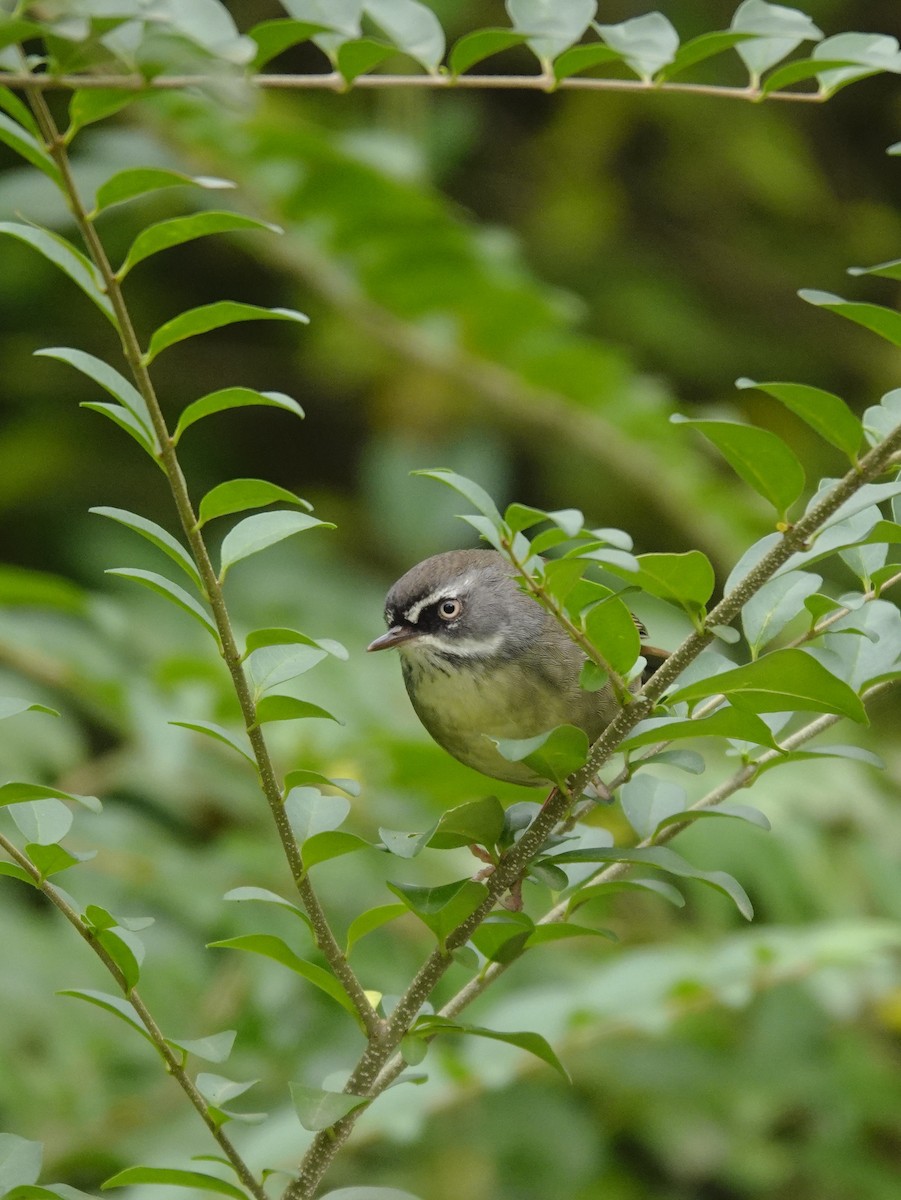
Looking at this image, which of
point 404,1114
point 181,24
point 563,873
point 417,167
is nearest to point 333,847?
point 563,873

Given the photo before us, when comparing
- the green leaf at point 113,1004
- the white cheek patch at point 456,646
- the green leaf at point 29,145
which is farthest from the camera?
the white cheek patch at point 456,646

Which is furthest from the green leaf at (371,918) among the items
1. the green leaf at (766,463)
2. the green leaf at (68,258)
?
the green leaf at (68,258)

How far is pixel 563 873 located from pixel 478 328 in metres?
5.12

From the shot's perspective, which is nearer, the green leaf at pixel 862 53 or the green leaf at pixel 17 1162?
the green leaf at pixel 862 53

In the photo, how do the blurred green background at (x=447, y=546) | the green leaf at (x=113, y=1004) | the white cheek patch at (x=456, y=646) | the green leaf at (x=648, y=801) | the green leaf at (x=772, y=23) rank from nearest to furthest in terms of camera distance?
the green leaf at (x=772, y=23) < the green leaf at (x=113, y=1004) < the green leaf at (x=648, y=801) < the white cheek patch at (x=456, y=646) < the blurred green background at (x=447, y=546)

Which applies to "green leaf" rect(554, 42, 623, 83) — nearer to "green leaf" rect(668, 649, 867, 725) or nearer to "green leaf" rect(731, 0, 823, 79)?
"green leaf" rect(731, 0, 823, 79)

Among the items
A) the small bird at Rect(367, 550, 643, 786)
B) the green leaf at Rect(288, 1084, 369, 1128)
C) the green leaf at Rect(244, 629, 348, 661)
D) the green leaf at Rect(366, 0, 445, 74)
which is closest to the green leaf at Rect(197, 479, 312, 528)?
the green leaf at Rect(244, 629, 348, 661)

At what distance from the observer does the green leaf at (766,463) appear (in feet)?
5.66

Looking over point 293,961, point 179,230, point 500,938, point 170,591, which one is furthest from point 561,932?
point 179,230

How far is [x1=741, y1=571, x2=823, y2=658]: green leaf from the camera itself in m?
2.06

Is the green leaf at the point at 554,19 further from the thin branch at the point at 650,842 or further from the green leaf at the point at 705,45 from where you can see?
the thin branch at the point at 650,842

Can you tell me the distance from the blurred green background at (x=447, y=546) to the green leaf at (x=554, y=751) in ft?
3.18

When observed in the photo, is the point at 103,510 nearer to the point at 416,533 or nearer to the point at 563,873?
the point at 563,873

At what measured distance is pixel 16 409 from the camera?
29.2ft
